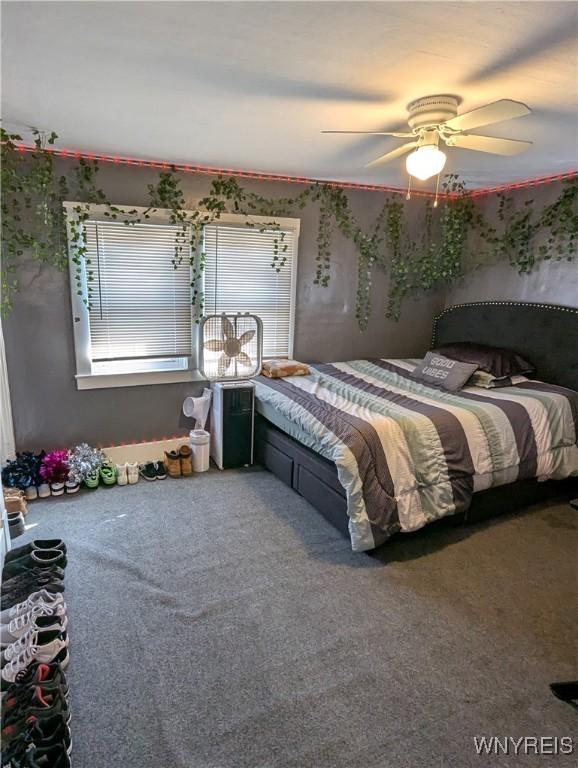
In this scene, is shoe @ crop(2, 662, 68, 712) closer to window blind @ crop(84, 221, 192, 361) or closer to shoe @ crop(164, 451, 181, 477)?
shoe @ crop(164, 451, 181, 477)

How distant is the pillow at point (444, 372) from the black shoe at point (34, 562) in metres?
2.75

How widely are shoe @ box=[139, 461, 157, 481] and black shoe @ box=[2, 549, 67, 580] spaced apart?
3.60 feet

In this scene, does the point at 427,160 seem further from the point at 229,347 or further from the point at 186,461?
the point at 186,461

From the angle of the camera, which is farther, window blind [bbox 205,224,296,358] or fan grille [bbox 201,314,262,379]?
window blind [bbox 205,224,296,358]

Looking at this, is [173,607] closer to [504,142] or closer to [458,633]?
[458,633]

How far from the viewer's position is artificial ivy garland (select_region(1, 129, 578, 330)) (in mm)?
2895

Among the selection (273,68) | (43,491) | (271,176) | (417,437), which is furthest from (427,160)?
(43,491)

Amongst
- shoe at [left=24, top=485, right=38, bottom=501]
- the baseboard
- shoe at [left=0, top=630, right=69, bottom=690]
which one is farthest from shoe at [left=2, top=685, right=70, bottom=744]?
the baseboard

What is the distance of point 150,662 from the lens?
1.76 meters

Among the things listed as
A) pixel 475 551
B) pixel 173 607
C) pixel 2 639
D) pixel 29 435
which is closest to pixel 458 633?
pixel 475 551

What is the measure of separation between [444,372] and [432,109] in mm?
2003

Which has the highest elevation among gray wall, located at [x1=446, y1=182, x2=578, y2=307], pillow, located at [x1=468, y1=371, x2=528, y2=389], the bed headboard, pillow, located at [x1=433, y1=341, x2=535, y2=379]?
gray wall, located at [x1=446, y1=182, x2=578, y2=307]

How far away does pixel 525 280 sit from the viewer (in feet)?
12.7

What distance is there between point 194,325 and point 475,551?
2.58 m
